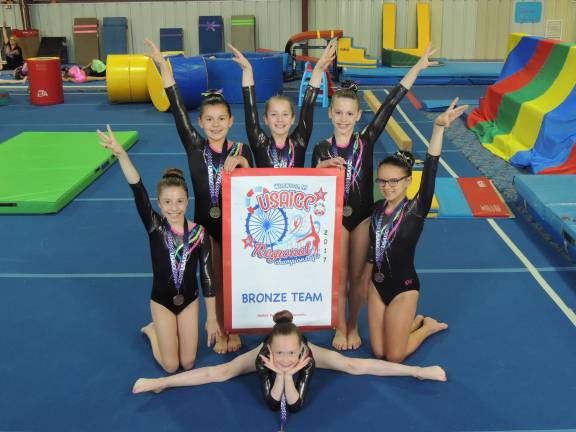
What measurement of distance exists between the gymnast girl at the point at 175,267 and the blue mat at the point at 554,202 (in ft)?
9.20

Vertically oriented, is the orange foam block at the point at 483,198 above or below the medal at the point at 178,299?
below

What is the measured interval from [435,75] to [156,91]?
596cm

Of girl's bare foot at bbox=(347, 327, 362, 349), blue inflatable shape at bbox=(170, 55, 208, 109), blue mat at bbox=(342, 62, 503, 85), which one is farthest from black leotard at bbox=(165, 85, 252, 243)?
blue mat at bbox=(342, 62, 503, 85)

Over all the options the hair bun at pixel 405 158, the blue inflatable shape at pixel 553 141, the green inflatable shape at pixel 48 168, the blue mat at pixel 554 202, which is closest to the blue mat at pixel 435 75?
the blue inflatable shape at pixel 553 141

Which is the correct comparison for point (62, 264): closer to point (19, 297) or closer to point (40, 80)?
point (19, 297)

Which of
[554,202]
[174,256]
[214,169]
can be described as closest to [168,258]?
[174,256]

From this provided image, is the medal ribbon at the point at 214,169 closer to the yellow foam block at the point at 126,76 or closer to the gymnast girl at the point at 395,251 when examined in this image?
the gymnast girl at the point at 395,251

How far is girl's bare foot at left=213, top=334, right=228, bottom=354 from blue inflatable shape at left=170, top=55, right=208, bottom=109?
280 inches

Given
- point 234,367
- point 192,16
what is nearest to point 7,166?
point 234,367

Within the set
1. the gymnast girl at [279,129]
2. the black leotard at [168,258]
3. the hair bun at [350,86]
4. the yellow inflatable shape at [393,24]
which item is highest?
the yellow inflatable shape at [393,24]

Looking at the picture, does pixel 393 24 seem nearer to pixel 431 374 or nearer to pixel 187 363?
pixel 431 374

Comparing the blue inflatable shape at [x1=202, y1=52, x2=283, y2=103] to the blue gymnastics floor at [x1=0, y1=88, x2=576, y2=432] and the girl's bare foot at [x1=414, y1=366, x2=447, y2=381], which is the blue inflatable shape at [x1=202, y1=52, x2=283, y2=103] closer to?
the blue gymnastics floor at [x1=0, y1=88, x2=576, y2=432]

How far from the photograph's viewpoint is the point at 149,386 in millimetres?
3262

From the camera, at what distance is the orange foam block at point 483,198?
228 inches
